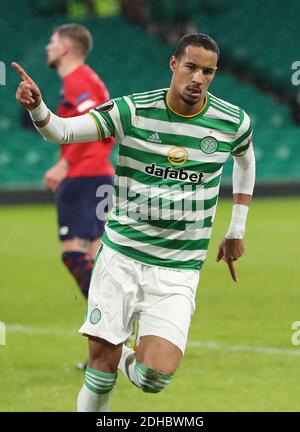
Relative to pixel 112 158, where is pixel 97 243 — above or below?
above

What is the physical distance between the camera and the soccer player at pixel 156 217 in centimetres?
502

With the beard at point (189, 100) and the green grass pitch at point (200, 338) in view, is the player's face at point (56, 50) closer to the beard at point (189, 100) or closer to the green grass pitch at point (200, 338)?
the green grass pitch at point (200, 338)

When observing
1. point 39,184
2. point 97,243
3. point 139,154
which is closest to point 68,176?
point 97,243

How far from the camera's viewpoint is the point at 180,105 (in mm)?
5125

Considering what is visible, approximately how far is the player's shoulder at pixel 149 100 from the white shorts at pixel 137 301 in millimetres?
719

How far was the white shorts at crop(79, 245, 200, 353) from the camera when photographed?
504 centimetres

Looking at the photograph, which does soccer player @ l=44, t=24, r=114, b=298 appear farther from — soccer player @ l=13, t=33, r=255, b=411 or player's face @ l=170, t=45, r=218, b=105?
player's face @ l=170, t=45, r=218, b=105

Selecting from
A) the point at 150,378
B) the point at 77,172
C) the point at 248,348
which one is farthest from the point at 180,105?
the point at 248,348

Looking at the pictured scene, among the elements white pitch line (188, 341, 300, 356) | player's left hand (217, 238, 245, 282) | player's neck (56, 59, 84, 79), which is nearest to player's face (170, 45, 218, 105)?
player's left hand (217, 238, 245, 282)

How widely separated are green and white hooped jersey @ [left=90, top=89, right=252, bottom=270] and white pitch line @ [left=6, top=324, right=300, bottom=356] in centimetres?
247

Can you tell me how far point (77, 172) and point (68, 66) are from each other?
0.74 m

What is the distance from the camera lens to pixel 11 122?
2227cm
